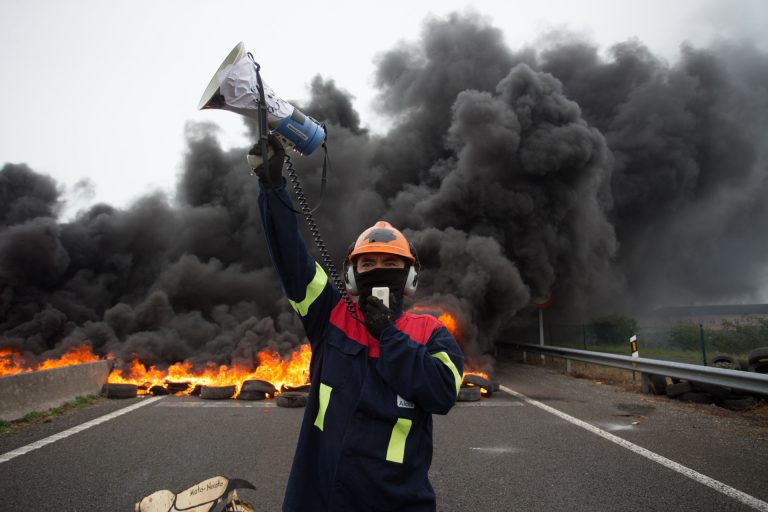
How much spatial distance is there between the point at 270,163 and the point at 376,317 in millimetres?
789

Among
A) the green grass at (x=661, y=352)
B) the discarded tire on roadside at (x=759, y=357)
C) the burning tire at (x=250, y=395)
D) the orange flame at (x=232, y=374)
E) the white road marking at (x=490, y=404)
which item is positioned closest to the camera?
the discarded tire on roadside at (x=759, y=357)

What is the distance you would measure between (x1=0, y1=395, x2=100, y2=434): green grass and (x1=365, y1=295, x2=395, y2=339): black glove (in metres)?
6.15

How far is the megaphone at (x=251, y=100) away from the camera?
6.75 feet

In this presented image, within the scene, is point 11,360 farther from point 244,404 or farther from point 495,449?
point 495,449

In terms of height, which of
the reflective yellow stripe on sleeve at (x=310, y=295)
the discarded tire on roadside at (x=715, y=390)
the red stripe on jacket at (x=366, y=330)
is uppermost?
the reflective yellow stripe on sleeve at (x=310, y=295)

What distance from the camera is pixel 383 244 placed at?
6.73 feet

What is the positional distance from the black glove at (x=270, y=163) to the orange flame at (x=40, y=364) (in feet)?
41.3

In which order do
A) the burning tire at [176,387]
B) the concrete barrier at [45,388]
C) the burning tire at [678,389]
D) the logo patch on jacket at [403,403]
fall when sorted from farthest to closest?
the burning tire at [176,387] → the burning tire at [678,389] → the concrete barrier at [45,388] → the logo patch on jacket at [403,403]

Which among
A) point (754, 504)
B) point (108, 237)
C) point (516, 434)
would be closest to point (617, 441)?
point (516, 434)

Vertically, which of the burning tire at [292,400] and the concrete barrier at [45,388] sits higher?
the concrete barrier at [45,388]

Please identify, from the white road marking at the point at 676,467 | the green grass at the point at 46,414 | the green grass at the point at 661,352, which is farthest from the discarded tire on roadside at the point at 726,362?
the green grass at the point at 46,414

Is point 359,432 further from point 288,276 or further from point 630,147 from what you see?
point 630,147

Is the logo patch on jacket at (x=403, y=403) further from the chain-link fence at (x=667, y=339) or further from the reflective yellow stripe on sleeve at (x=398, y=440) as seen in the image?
the chain-link fence at (x=667, y=339)

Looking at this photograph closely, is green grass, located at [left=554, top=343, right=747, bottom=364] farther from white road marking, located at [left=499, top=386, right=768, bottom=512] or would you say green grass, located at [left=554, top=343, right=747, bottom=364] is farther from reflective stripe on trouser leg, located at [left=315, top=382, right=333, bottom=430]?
reflective stripe on trouser leg, located at [left=315, top=382, right=333, bottom=430]
